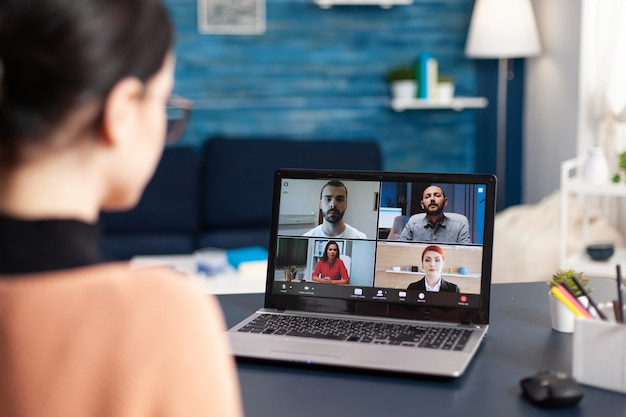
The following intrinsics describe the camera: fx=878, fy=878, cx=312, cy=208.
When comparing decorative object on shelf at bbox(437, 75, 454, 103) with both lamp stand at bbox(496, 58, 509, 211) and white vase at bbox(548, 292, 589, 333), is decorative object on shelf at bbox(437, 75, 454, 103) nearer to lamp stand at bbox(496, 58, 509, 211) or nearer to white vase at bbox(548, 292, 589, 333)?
lamp stand at bbox(496, 58, 509, 211)

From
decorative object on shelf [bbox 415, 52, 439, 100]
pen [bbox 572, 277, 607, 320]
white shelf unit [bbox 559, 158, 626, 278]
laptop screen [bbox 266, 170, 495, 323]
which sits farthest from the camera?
decorative object on shelf [bbox 415, 52, 439, 100]

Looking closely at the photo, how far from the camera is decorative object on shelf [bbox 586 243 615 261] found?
3.47m

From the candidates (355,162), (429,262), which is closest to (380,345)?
(429,262)

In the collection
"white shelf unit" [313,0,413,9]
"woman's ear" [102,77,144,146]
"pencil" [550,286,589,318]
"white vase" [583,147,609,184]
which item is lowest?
"pencil" [550,286,589,318]

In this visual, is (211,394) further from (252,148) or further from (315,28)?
(315,28)

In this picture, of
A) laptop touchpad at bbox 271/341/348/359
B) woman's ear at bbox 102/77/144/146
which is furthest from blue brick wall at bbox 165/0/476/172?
woman's ear at bbox 102/77/144/146

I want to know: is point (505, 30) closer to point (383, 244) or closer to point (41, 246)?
point (383, 244)

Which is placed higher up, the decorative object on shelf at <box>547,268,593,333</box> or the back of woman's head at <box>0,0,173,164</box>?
the back of woman's head at <box>0,0,173,164</box>

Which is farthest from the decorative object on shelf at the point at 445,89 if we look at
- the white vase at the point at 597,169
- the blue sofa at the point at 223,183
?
the white vase at the point at 597,169

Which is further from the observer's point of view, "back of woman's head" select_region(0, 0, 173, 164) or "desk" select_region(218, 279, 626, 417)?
"desk" select_region(218, 279, 626, 417)

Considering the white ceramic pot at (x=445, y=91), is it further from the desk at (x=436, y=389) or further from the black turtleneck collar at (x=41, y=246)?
the black turtleneck collar at (x=41, y=246)

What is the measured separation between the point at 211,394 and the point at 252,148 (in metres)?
3.92

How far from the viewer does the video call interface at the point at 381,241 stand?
1.52m

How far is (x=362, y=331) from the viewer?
146 cm
